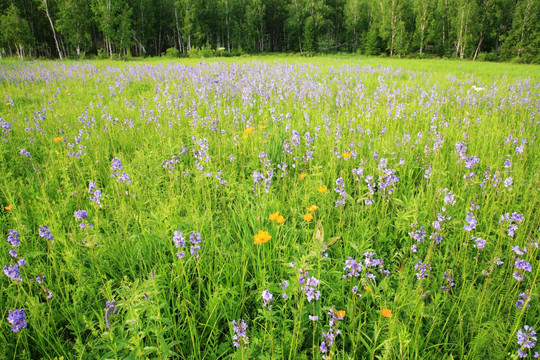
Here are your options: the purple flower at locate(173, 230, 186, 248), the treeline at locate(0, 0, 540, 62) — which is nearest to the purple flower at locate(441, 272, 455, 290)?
the purple flower at locate(173, 230, 186, 248)

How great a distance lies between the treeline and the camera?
3541cm

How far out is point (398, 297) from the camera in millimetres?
1870

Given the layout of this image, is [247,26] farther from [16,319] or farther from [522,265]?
[16,319]

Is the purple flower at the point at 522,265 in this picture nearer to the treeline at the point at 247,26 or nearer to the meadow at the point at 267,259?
the meadow at the point at 267,259

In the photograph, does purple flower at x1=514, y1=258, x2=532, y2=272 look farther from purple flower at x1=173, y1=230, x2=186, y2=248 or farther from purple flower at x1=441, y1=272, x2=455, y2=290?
purple flower at x1=173, y1=230, x2=186, y2=248

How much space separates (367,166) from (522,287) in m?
1.84

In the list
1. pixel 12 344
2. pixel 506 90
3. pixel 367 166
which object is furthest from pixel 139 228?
pixel 506 90

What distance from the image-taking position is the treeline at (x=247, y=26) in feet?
116

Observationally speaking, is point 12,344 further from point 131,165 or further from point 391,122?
point 391,122

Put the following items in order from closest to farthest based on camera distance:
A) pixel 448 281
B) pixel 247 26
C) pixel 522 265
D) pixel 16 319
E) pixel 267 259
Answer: pixel 16 319, pixel 522 265, pixel 448 281, pixel 267 259, pixel 247 26

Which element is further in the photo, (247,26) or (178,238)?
(247,26)

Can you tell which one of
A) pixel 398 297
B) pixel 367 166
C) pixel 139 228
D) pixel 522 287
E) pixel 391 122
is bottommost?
pixel 522 287

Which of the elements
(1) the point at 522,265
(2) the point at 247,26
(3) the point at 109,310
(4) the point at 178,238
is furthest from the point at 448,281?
(2) the point at 247,26

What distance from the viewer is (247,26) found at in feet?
169
